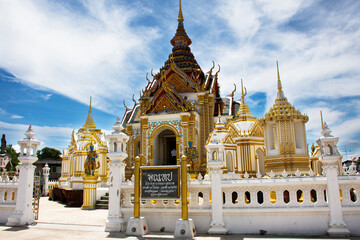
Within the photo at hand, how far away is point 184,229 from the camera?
830 centimetres

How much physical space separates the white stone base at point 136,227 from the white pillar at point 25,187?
4.21 metres

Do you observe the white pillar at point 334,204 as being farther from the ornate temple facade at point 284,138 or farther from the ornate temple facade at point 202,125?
the ornate temple facade at point 284,138

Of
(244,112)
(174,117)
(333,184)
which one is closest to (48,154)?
(174,117)

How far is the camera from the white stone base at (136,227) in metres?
8.68

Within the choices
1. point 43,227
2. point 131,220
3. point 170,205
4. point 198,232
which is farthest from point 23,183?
point 198,232

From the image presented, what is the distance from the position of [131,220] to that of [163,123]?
42.9ft

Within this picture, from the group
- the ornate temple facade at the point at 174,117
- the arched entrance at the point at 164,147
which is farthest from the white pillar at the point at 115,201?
the arched entrance at the point at 164,147

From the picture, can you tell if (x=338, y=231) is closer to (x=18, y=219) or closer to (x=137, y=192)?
(x=137, y=192)

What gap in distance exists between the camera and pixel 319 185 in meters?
8.48

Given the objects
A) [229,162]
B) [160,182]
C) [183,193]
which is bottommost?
[183,193]

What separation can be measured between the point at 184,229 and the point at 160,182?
5.07 ft

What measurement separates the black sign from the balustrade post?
105cm

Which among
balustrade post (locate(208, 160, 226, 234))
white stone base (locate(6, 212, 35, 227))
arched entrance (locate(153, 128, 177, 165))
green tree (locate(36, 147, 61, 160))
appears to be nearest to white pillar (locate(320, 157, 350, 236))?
balustrade post (locate(208, 160, 226, 234))

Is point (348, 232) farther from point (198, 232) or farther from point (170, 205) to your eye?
point (170, 205)
